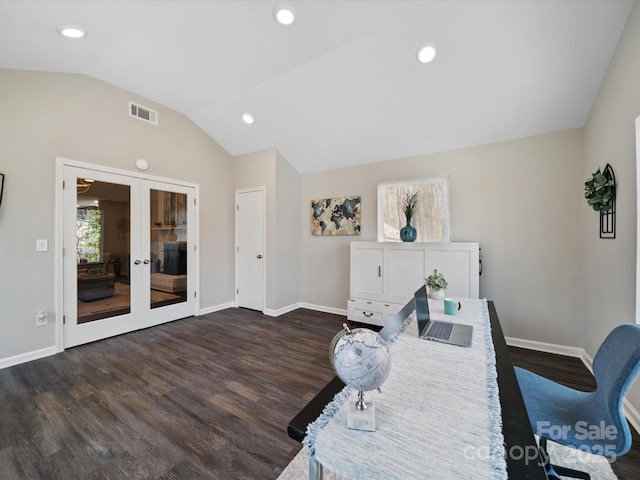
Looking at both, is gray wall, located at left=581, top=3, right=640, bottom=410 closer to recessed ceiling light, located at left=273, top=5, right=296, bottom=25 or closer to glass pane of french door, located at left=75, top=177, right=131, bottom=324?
recessed ceiling light, located at left=273, top=5, right=296, bottom=25

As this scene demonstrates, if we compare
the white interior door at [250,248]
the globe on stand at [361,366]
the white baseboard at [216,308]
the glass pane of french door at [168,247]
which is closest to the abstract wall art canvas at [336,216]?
the white interior door at [250,248]

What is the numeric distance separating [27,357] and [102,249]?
1276mm

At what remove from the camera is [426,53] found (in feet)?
8.04

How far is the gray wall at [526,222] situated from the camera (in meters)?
2.85

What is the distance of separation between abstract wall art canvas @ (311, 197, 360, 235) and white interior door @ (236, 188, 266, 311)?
0.91m

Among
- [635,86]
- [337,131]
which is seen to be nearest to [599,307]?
[635,86]

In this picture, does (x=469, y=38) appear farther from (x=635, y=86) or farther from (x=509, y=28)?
(x=635, y=86)

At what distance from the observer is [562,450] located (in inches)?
63.4

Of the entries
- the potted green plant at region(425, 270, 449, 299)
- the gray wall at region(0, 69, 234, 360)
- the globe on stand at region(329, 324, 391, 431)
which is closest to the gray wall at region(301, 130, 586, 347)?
the potted green plant at region(425, 270, 449, 299)

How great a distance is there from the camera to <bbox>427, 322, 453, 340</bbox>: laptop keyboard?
140 centimetres

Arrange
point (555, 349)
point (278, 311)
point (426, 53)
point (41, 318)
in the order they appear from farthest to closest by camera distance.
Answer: point (278, 311)
point (555, 349)
point (41, 318)
point (426, 53)

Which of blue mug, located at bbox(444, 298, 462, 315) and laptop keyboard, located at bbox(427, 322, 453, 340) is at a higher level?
blue mug, located at bbox(444, 298, 462, 315)

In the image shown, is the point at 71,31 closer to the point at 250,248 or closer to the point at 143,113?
the point at 143,113

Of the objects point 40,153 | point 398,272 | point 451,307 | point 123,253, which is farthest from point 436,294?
point 40,153
